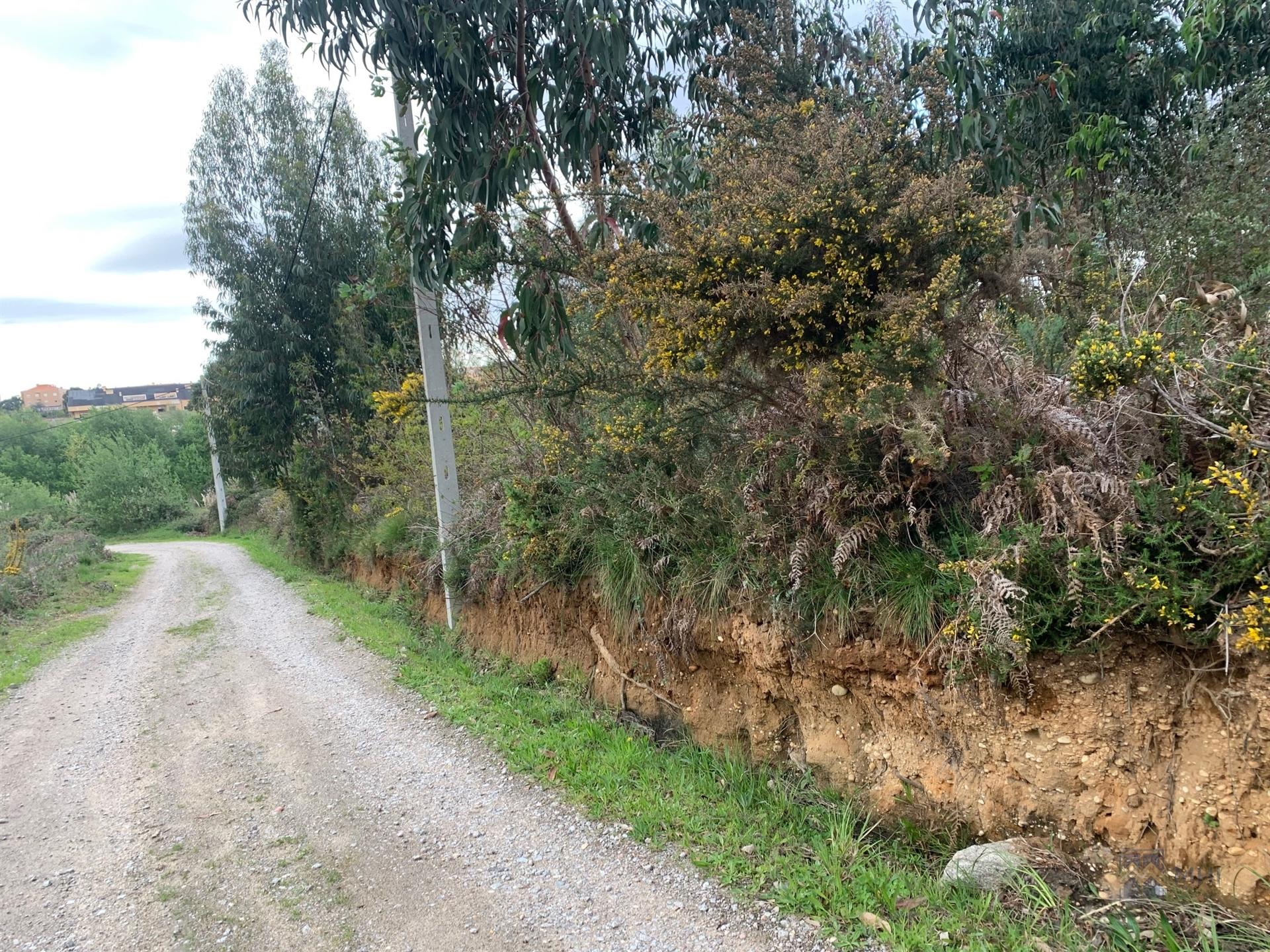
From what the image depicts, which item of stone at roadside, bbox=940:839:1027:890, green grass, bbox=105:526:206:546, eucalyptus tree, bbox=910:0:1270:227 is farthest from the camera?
green grass, bbox=105:526:206:546

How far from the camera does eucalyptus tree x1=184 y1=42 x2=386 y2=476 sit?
16250mm

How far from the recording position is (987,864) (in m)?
3.46

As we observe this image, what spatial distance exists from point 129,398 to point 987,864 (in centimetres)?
13344

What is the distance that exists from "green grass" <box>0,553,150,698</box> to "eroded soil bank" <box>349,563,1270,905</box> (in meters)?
9.01

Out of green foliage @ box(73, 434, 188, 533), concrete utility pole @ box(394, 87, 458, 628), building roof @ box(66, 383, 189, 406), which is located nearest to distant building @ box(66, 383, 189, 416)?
building roof @ box(66, 383, 189, 406)

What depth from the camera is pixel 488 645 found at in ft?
27.2

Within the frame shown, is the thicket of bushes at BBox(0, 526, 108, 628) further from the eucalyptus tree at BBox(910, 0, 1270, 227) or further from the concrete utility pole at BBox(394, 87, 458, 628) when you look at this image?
the eucalyptus tree at BBox(910, 0, 1270, 227)

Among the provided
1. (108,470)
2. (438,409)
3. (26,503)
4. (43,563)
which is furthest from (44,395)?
(438,409)

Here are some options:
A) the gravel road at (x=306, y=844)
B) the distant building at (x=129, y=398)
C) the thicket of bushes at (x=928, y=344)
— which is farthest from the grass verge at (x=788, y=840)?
the distant building at (x=129, y=398)

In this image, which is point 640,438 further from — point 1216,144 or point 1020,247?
point 1216,144

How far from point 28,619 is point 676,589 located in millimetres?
13232

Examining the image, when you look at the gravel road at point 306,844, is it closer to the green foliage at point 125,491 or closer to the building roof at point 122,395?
the green foliage at point 125,491

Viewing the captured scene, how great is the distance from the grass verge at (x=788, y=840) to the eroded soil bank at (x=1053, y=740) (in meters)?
0.19

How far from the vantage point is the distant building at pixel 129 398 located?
87375 millimetres
